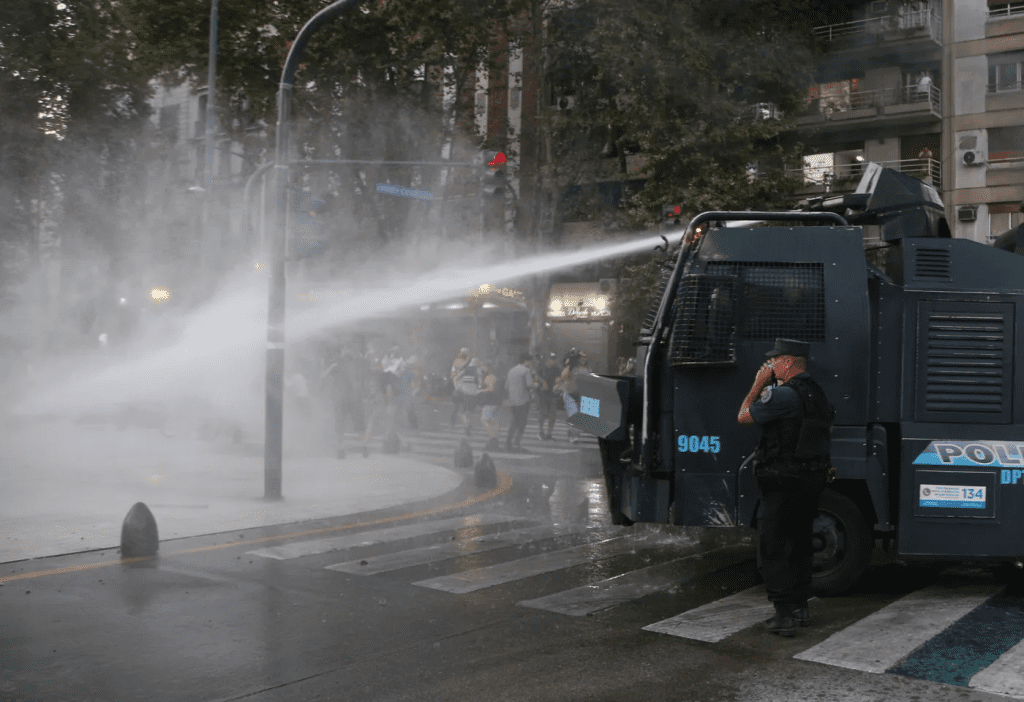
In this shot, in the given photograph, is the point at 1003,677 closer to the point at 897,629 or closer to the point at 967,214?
the point at 897,629

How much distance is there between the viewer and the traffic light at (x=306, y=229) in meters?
11.0

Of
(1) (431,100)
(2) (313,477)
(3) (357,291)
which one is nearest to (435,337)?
(3) (357,291)

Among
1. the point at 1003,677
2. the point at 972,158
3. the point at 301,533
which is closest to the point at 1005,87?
the point at 972,158

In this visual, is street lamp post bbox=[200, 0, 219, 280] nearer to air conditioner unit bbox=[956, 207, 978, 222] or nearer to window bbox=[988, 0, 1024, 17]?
air conditioner unit bbox=[956, 207, 978, 222]

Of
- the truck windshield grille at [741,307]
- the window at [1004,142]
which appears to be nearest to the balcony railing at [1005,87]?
the window at [1004,142]

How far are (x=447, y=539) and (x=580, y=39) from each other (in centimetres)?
2205

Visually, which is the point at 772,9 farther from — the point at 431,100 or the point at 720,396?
the point at 720,396

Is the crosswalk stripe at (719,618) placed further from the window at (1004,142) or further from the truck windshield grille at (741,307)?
the window at (1004,142)

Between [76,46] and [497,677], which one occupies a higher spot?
[76,46]

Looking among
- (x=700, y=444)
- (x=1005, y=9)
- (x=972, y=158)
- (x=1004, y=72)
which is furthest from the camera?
(x=972, y=158)

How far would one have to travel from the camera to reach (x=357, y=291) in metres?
29.2

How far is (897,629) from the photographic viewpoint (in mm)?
5445

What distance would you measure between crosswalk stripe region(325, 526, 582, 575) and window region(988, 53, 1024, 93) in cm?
2244

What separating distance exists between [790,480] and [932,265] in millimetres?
1834
